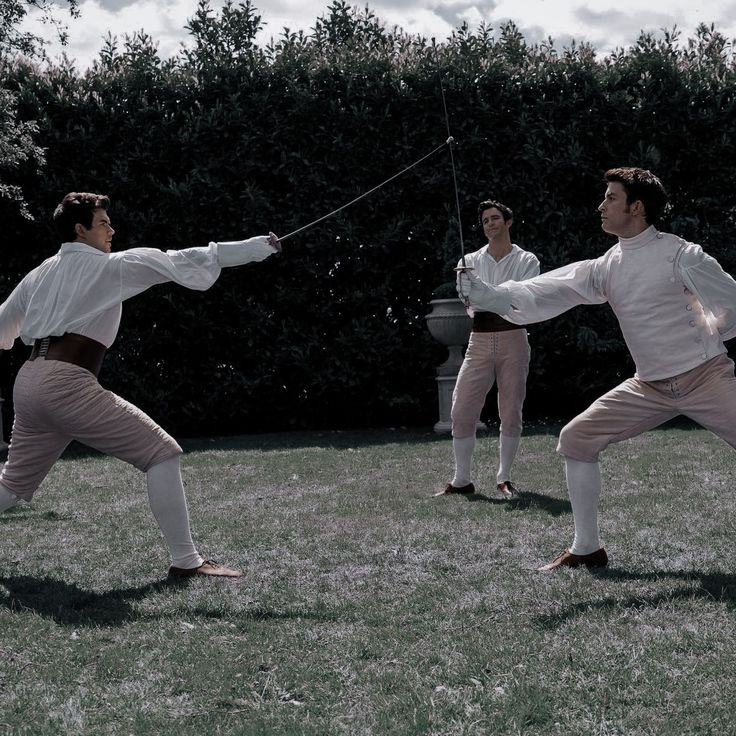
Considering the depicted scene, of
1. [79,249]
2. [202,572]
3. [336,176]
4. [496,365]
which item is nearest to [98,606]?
[202,572]

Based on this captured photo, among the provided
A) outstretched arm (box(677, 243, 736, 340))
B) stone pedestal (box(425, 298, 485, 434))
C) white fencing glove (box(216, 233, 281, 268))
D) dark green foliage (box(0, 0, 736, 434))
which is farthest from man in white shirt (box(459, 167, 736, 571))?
dark green foliage (box(0, 0, 736, 434))

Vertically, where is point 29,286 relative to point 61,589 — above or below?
above

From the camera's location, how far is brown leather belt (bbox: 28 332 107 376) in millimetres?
4562

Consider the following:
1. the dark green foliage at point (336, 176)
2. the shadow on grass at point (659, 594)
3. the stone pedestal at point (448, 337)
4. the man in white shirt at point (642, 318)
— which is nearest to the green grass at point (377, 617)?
the shadow on grass at point (659, 594)

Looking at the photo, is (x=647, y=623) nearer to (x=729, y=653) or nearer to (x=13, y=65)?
(x=729, y=653)

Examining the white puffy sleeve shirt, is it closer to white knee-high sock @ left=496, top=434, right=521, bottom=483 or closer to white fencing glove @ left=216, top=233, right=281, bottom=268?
white fencing glove @ left=216, top=233, right=281, bottom=268

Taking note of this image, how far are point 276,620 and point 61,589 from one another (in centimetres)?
127

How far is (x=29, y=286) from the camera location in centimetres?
475

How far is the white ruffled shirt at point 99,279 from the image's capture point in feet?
14.9

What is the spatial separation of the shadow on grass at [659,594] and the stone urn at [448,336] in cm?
640

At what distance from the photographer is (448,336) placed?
35.8 feet

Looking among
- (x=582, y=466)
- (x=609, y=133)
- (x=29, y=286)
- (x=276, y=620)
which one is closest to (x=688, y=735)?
(x=276, y=620)

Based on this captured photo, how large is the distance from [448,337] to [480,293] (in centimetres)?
644

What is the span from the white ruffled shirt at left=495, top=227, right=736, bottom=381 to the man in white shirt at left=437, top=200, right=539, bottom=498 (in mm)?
2258
